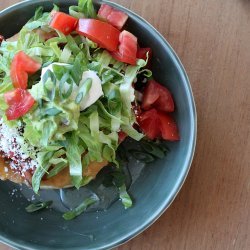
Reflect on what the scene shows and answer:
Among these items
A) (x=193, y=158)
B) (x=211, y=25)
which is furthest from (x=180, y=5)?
(x=193, y=158)

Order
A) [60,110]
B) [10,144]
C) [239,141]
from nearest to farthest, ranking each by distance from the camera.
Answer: [60,110] → [10,144] → [239,141]

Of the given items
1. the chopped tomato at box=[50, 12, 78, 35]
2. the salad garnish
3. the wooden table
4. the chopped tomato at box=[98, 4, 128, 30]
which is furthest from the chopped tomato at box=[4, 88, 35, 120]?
the wooden table

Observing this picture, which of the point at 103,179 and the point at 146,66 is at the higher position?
the point at 146,66

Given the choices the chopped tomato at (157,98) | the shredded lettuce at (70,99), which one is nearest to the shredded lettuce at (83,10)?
the shredded lettuce at (70,99)

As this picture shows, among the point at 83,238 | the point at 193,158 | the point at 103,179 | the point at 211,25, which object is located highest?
the point at 211,25

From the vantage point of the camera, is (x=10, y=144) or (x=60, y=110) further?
(x=10, y=144)

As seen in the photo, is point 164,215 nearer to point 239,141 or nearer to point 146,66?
point 239,141
